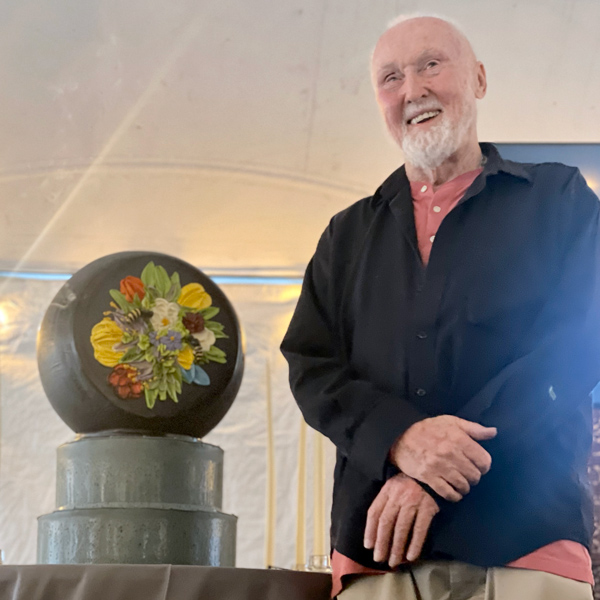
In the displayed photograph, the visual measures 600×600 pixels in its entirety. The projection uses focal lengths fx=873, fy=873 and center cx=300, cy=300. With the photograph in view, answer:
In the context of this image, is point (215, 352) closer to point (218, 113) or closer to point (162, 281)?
point (162, 281)

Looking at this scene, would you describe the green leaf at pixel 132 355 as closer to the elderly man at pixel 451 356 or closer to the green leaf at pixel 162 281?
the green leaf at pixel 162 281

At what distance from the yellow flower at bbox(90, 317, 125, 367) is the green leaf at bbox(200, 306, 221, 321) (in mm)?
123

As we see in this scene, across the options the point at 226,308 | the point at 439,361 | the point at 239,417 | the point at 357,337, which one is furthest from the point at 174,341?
the point at 239,417

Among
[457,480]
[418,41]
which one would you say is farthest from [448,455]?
[418,41]

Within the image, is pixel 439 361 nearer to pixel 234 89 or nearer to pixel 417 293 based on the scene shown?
pixel 417 293

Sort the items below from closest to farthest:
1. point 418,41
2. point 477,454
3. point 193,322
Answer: point 477,454 → point 418,41 → point 193,322

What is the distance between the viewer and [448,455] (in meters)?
0.81

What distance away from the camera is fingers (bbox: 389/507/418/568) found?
829 mm

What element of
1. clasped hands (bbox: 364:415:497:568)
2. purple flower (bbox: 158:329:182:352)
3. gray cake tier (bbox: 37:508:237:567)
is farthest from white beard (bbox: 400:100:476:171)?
gray cake tier (bbox: 37:508:237:567)

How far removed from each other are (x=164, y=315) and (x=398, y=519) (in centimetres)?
52

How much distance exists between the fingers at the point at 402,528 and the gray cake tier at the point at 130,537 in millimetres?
410

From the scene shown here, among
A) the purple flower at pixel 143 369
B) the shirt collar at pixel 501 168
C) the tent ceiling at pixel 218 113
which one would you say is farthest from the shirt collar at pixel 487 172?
the tent ceiling at pixel 218 113

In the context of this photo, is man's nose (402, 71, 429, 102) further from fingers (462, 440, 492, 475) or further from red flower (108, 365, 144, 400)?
red flower (108, 365, 144, 400)

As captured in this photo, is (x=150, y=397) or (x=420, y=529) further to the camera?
(x=150, y=397)
